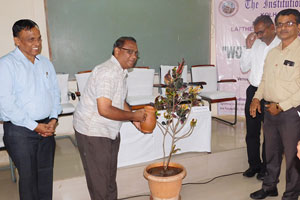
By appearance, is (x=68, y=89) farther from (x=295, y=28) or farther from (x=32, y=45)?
(x=295, y=28)

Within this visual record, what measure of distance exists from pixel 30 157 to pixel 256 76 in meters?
2.20

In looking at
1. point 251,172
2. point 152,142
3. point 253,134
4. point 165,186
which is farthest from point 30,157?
point 251,172

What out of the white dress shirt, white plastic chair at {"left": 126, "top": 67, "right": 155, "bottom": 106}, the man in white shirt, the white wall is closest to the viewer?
the man in white shirt

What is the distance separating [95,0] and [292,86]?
114 inches

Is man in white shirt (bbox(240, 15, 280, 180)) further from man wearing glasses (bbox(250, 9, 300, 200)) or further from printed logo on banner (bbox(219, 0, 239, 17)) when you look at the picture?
printed logo on banner (bbox(219, 0, 239, 17))

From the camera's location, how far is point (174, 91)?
2162 mm

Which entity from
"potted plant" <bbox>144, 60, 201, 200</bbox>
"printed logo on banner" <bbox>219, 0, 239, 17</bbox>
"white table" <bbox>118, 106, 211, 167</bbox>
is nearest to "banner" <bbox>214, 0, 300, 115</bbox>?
"printed logo on banner" <bbox>219, 0, 239, 17</bbox>

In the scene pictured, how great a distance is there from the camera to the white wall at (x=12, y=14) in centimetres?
345

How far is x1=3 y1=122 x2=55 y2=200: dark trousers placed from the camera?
5.72 feet

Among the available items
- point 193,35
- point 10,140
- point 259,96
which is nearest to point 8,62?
point 10,140

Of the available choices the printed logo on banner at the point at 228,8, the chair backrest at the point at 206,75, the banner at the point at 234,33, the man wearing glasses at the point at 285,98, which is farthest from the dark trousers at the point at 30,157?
the printed logo on banner at the point at 228,8

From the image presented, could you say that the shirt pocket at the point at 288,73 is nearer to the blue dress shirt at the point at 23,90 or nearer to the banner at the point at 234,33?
the blue dress shirt at the point at 23,90

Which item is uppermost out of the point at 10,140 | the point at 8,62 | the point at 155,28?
the point at 155,28

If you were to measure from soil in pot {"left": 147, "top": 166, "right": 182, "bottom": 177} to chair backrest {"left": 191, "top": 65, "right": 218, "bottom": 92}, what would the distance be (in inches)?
89.5
